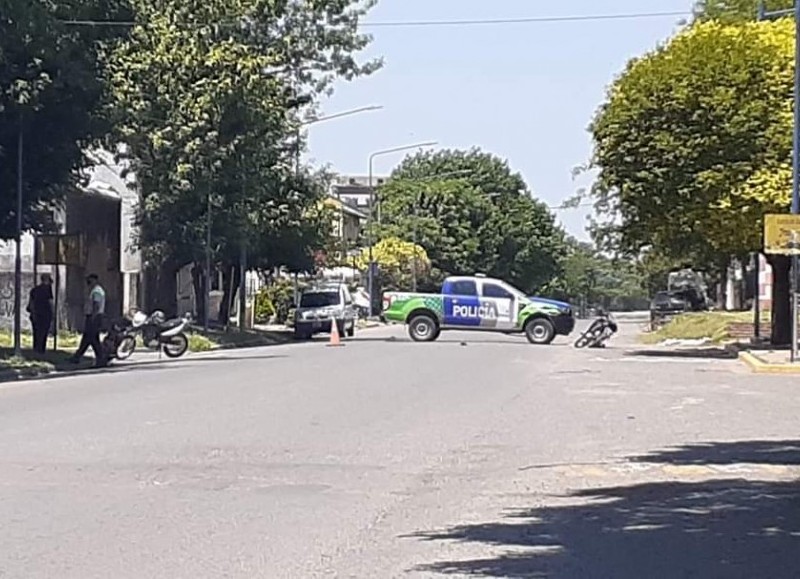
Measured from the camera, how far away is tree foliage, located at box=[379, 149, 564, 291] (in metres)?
108

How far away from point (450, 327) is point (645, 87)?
13.6m

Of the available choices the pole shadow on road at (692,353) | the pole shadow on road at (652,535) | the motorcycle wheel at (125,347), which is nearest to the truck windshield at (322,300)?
the pole shadow on road at (692,353)

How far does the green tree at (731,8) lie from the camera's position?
55.3 meters

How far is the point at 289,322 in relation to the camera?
232ft

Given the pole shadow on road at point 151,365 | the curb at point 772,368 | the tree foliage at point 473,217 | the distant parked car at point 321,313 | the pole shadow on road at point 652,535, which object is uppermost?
the tree foliage at point 473,217

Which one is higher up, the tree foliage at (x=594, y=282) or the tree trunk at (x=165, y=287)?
the tree foliage at (x=594, y=282)

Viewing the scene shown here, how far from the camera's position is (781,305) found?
41156 mm

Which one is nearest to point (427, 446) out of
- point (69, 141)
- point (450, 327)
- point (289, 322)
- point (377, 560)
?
point (377, 560)

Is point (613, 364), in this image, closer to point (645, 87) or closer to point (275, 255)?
point (645, 87)

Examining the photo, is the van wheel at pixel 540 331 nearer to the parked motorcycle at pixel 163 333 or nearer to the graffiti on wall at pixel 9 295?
the parked motorcycle at pixel 163 333

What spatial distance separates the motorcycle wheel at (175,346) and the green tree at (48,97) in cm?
611

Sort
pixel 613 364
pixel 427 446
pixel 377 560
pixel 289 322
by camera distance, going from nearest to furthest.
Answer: pixel 377 560, pixel 427 446, pixel 613 364, pixel 289 322

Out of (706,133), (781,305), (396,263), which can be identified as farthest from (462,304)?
(396,263)

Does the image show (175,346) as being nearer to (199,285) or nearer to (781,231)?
(781,231)
